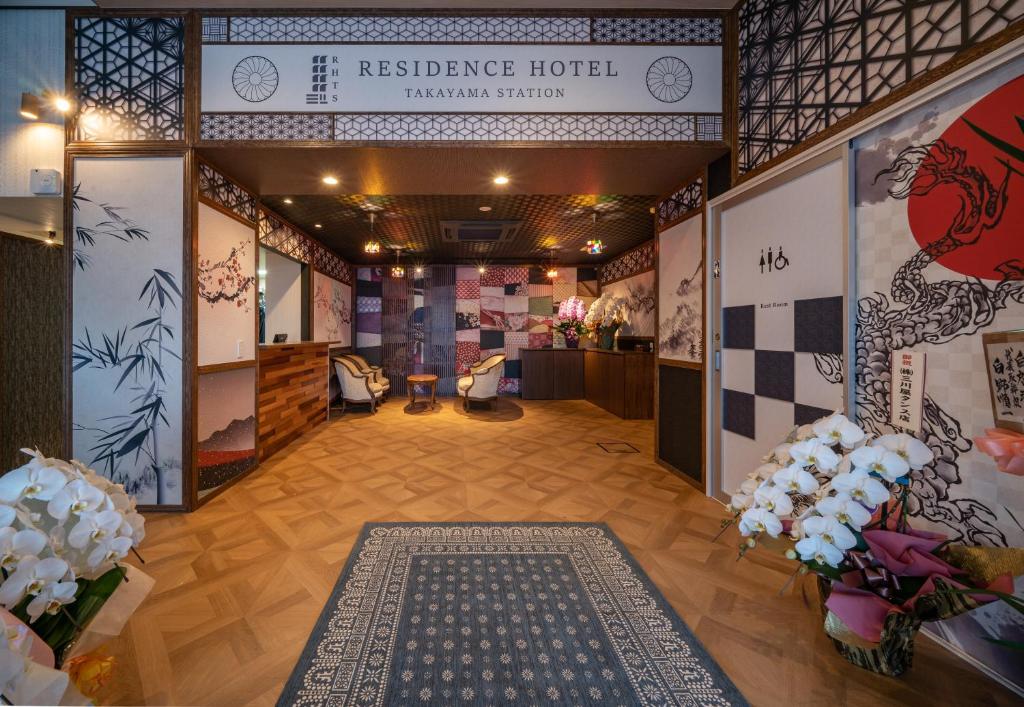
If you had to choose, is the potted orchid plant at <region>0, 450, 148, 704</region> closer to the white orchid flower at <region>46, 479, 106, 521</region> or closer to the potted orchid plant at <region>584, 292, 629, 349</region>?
the white orchid flower at <region>46, 479, 106, 521</region>

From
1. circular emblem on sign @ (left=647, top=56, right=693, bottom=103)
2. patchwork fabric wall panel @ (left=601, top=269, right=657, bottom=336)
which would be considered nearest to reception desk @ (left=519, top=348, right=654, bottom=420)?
patchwork fabric wall panel @ (left=601, top=269, right=657, bottom=336)

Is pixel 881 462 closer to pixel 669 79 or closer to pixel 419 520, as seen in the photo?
pixel 419 520

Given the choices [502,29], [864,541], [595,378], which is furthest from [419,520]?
[595,378]

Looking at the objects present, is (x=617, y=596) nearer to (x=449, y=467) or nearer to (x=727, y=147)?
(x=449, y=467)

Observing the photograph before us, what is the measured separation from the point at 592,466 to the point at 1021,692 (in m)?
2.46

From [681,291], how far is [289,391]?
4.32m

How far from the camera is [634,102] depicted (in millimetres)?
2682

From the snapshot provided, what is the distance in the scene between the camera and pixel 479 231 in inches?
218

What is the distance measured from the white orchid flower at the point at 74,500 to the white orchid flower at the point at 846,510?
1815 millimetres

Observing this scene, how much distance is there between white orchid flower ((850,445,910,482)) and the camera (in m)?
1.12

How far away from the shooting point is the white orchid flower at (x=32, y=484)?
61 cm

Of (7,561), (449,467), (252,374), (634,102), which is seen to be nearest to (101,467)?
(252,374)

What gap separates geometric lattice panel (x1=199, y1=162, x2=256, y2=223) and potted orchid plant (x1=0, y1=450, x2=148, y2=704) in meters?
2.96

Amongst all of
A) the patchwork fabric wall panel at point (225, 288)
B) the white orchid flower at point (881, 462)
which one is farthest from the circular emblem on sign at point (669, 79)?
the patchwork fabric wall panel at point (225, 288)
